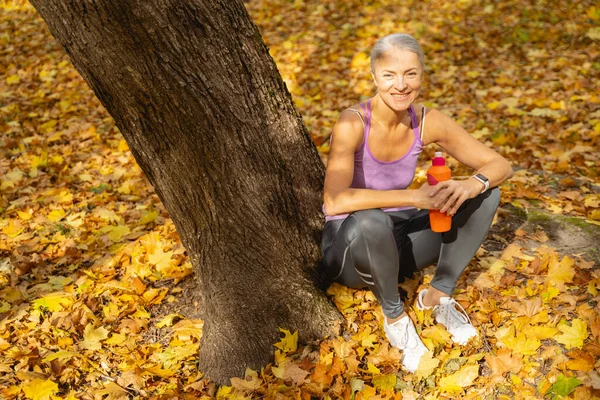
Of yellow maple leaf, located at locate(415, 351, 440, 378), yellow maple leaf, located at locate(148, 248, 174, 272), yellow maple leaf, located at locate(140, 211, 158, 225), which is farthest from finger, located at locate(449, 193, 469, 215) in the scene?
yellow maple leaf, located at locate(140, 211, 158, 225)

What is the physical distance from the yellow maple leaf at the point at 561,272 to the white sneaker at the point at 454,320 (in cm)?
57

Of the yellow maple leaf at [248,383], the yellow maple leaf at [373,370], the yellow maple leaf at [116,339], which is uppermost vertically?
the yellow maple leaf at [116,339]

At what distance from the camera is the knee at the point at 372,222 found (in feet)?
7.47

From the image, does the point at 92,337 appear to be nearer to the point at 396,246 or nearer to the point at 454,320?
the point at 396,246

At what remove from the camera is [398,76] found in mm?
2359

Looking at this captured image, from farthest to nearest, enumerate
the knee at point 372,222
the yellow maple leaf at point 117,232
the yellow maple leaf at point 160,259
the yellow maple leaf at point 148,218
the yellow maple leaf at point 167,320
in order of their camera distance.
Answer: the yellow maple leaf at point 148,218, the yellow maple leaf at point 117,232, the yellow maple leaf at point 160,259, the yellow maple leaf at point 167,320, the knee at point 372,222

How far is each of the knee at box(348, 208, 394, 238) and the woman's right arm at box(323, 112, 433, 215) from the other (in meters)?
0.06

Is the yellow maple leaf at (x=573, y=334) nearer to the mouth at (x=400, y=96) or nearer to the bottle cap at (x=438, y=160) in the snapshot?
the bottle cap at (x=438, y=160)

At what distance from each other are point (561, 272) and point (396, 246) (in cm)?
113

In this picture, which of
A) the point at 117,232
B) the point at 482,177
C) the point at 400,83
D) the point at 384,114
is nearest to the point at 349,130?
the point at 384,114

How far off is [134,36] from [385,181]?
1451 mm

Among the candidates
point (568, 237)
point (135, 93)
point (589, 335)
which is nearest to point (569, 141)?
point (568, 237)

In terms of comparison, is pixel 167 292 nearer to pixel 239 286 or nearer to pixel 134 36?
pixel 239 286

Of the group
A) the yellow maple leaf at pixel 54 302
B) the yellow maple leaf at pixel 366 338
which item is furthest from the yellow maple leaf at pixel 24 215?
the yellow maple leaf at pixel 366 338
